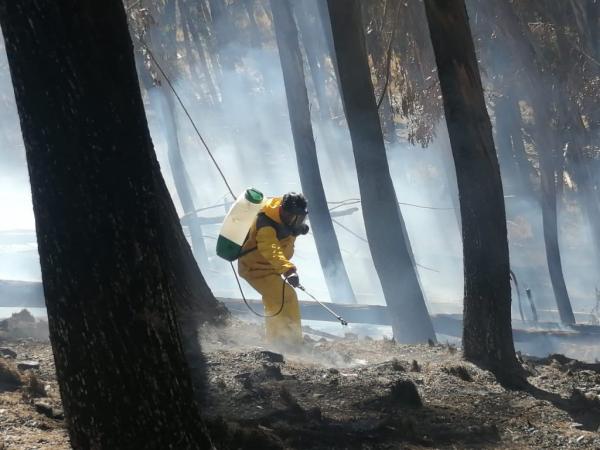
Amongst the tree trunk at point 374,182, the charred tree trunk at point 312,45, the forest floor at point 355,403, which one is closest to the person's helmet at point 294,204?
the forest floor at point 355,403

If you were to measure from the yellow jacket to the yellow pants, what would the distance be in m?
0.10

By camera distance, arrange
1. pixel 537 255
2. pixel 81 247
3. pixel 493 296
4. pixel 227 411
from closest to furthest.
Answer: pixel 81 247
pixel 227 411
pixel 493 296
pixel 537 255

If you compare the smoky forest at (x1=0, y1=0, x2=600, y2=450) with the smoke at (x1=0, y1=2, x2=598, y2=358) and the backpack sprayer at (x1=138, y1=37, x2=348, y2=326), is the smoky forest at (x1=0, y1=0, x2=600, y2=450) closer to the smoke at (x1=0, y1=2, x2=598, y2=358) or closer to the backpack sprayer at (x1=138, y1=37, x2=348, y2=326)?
the backpack sprayer at (x1=138, y1=37, x2=348, y2=326)

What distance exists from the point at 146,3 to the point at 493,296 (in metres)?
15.7

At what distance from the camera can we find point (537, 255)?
31891mm

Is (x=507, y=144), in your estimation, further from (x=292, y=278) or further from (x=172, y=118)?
(x=292, y=278)

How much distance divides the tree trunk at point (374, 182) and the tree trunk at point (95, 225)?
7.49 metres

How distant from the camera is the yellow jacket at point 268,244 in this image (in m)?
7.97

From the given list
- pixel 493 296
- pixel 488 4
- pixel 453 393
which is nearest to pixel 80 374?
pixel 453 393

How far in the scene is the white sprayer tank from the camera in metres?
8.05

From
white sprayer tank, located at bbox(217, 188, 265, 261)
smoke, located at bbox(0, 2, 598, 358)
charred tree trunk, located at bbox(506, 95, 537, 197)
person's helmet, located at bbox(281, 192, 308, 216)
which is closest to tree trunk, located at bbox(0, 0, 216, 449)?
person's helmet, located at bbox(281, 192, 308, 216)

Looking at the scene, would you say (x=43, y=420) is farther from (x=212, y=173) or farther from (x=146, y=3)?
(x=212, y=173)

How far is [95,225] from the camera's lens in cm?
291

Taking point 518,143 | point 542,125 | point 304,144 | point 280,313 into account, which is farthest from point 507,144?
point 280,313
